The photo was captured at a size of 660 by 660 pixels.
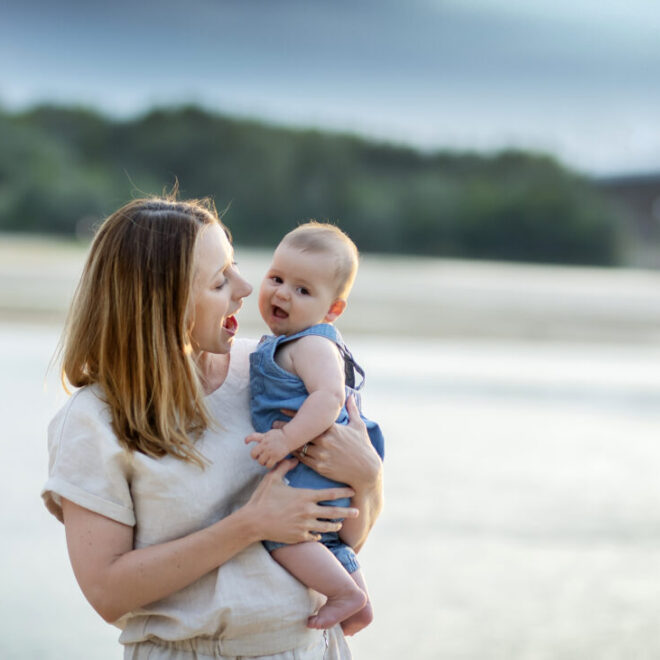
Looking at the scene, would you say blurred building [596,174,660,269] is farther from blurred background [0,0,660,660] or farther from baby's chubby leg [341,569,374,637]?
baby's chubby leg [341,569,374,637]

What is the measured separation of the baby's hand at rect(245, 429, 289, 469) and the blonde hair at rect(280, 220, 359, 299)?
0.34 m

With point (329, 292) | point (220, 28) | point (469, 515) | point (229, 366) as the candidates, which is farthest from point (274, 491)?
point (220, 28)

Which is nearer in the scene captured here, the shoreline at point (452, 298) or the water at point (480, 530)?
the water at point (480, 530)

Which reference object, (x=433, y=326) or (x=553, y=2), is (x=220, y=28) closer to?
(x=553, y=2)

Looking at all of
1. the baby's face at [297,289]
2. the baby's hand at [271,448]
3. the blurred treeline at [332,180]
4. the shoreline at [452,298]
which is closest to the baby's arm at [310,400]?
the baby's hand at [271,448]

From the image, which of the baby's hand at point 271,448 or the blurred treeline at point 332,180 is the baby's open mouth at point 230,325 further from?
the blurred treeline at point 332,180

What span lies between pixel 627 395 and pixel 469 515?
3.17 m

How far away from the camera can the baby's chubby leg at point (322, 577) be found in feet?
4.77

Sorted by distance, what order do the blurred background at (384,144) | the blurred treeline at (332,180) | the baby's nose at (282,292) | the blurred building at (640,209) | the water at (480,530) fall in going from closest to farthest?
1. the baby's nose at (282,292)
2. the water at (480,530)
3. the blurred background at (384,144)
4. the blurred building at (640,209)
5. the blurred treeline at (332,180)

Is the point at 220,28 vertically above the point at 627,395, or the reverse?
the point at 220,28

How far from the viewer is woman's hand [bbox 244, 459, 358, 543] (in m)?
1.40

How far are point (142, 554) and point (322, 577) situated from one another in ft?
0.90

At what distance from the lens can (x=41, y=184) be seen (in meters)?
20.0

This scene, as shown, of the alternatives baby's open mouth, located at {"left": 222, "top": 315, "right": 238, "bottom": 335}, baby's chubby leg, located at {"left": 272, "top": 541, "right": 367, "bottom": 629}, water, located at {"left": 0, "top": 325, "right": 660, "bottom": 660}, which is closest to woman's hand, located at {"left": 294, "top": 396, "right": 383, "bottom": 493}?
baby's chubby leg, located at {"left": 272, "top": 541, "right": 367, "bottom": 629}
